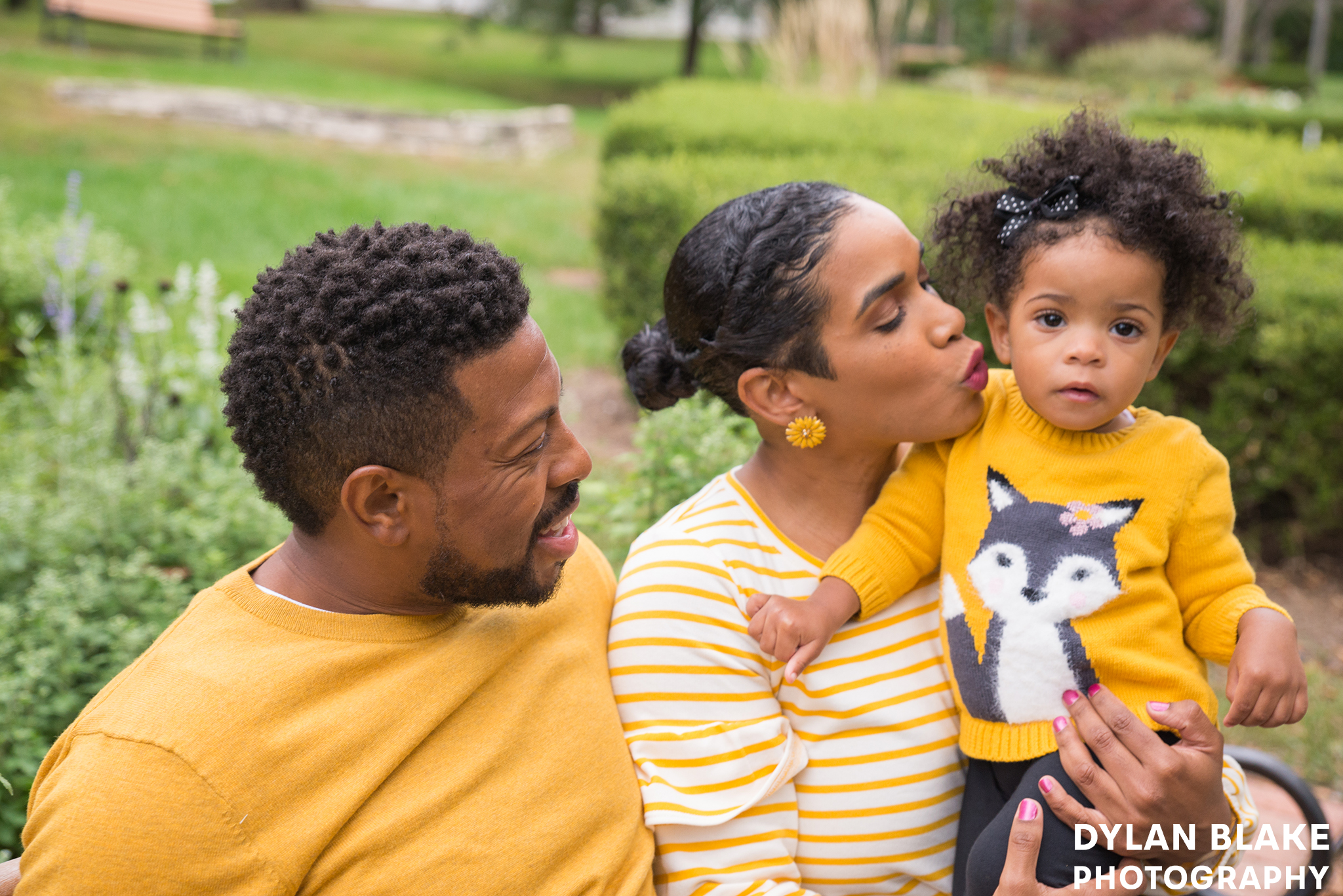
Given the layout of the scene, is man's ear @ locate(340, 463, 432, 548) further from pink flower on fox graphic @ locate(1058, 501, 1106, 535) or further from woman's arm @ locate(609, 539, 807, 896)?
pink flower on fox graphic @ locate(1058, 501, 1106, 535)

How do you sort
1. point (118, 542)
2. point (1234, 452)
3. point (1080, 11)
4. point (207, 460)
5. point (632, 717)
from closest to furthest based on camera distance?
point (632, 717) → point (118, 542) → point (207, 460) → point (1234, 452) → point (1080, 11)

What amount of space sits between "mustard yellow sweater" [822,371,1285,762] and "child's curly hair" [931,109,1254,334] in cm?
28

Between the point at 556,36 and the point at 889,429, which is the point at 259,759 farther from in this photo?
the point at 556,36

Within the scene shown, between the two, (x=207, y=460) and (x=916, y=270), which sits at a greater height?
(x=916, y=270)

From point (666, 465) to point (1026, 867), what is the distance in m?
1.90

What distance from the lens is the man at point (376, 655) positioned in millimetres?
1369

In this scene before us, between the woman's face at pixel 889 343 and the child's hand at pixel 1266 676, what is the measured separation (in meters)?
0.58

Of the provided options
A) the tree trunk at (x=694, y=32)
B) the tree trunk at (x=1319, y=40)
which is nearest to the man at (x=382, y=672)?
the tree trunk at (x=694, y=32)

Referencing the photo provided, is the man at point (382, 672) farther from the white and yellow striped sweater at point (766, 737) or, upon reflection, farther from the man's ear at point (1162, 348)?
the man's ear at point (1162, 348)

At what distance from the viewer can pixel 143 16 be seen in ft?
65.9

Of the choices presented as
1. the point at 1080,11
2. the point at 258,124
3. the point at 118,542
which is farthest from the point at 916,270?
the point at 1080,11

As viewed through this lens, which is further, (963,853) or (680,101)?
(680,101)

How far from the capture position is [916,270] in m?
1.96

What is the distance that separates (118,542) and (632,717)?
2027mm
